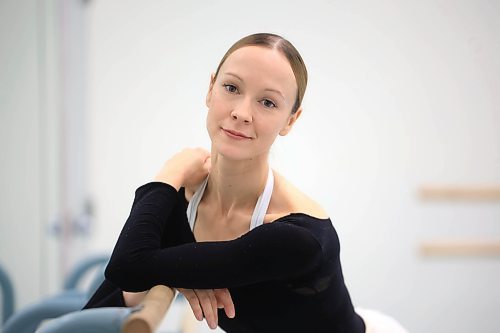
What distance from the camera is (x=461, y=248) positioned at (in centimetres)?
173

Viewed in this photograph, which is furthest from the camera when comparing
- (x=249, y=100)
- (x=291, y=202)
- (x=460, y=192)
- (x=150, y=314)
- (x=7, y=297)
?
(x=460, y=192)

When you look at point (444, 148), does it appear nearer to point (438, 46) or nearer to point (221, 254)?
point (438, 46)

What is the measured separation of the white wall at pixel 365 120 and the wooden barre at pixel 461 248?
0.02 metres

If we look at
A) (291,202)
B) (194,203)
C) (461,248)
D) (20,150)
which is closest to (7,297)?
(20,150)

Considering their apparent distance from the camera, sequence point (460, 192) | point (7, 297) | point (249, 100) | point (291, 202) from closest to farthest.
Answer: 1. point (249, 100)
2. point (291, 202)
3. point (7, 297)
4. point (460, 192)

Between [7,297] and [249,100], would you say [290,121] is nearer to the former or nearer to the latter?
[249,100]

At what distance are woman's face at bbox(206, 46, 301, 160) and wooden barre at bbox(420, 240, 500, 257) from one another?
4.00 ft

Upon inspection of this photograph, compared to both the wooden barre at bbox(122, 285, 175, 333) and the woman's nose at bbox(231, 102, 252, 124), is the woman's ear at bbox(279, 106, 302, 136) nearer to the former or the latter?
the woman's nose at bbox(231, 102, 252, 124)

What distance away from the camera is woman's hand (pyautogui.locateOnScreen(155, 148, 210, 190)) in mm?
688

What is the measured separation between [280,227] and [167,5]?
0.91 meters

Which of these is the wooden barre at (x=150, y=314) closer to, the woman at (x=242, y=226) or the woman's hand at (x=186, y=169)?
the woman at (x=242, y=226)

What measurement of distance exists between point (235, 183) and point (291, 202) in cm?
7

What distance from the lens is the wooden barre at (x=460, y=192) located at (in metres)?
1.71

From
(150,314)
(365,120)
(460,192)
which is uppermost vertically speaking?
(365,120)
